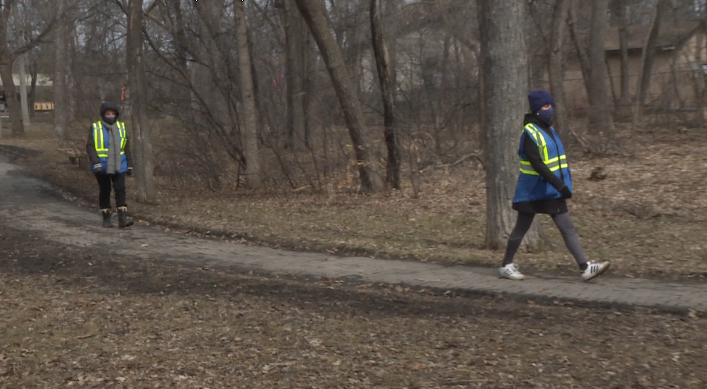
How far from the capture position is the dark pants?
1245 cm

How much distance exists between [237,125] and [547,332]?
13.4m

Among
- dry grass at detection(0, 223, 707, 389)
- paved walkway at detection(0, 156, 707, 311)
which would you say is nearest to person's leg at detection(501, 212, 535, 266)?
paved walkway at detection(0, 156, 707, 311)

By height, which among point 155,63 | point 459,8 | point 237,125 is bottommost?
point 237,125

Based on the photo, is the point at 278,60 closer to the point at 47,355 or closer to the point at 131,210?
the point at 131,210

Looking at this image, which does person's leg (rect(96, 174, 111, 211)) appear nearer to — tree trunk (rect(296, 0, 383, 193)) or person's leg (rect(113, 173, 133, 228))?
person's leg (rect(113, 173, 133, 228))

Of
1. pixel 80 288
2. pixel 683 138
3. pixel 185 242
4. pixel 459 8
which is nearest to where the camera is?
pixel 80 288

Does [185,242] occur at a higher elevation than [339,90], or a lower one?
lower

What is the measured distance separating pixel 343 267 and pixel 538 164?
2.70 meters

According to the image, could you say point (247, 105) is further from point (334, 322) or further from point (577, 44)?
point (577, 44)

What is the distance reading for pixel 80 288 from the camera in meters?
8.38

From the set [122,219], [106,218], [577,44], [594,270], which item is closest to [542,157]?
[594,270]

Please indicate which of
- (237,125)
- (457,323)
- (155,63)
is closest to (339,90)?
(237,125)

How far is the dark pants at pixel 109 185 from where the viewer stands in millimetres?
12453

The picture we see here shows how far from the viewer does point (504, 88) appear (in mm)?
9961
